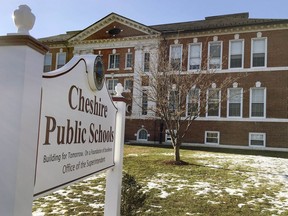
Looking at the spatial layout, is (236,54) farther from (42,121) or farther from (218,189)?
(42,121)

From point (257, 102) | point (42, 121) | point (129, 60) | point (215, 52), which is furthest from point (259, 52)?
point (42, 121)

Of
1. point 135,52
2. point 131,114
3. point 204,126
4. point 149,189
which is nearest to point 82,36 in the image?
point 135,52

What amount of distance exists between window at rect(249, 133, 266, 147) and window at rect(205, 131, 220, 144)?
246cm

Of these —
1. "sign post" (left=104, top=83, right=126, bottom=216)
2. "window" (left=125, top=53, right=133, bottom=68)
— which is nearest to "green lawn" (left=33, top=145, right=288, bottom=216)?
"sign post" (left=104, top=83, right=126, bottom=216)

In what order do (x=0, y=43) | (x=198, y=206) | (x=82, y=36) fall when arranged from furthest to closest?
1. (x=82, y=36)
2. (x=198, y=206)
3. (x=0, y=43)

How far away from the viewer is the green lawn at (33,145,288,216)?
5820 mm

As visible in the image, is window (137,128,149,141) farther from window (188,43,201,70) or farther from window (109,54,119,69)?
window (188,43,201,70)

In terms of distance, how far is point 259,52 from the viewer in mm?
22359

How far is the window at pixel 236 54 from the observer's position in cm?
2286

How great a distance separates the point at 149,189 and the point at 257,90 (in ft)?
57.1

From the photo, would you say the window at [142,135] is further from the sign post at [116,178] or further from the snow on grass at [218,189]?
the sign post at [116,178]

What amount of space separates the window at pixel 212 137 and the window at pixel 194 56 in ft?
18.2

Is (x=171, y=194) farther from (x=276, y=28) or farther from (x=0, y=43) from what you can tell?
(x=276, y=28)

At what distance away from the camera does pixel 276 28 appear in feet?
71.2
